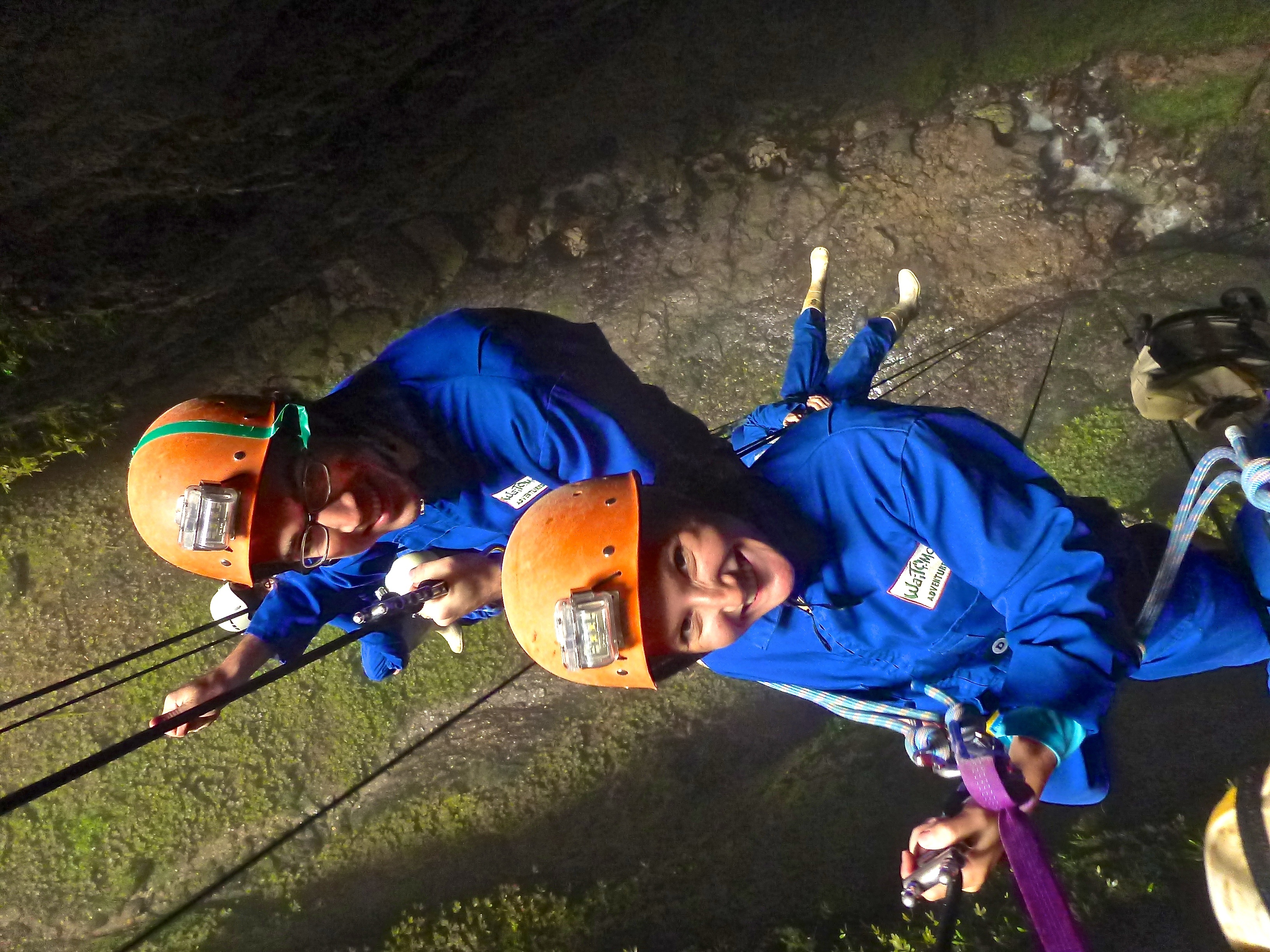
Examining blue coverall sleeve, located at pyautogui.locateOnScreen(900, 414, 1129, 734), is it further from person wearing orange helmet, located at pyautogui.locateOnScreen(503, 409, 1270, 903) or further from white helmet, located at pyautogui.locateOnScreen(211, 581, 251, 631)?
white helmet, located at pyautogui.locateOnScreen(211, 581, 251, 631)

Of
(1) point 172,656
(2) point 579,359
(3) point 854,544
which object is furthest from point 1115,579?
(1) point 172,656

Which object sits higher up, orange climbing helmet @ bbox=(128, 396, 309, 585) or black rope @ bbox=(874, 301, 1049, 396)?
orange climbing helmet @ bbox=(128, 396, 309, 585)

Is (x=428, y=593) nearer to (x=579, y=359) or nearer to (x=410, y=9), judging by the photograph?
(x=579, y=359)

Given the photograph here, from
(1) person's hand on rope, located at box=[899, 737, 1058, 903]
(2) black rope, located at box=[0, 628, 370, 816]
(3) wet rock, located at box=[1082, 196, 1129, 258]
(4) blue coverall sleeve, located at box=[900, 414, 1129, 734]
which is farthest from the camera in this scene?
(3) wet rock, located at box=[1082, 196, 1129, 258]

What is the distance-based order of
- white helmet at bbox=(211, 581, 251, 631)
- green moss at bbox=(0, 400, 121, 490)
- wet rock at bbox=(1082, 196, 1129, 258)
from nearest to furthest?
1. white helmet at bbox=(211, 581, 251, 631)
2. green moss at bbox=(0, 400, 121, 490)
3. wet rock at bbox=(1082, 196, 1129, 258)

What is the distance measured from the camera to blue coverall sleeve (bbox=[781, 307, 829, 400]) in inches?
86.6

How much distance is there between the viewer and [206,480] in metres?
1.48

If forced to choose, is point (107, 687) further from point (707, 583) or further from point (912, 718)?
point (912, 718)

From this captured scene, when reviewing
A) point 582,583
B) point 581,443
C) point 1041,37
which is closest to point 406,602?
point 581,443

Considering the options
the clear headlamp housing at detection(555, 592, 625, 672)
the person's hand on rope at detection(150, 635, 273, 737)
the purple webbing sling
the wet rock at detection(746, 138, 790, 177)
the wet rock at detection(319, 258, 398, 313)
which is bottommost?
the person's hand on rope at detection(150, 635, 273, 737)

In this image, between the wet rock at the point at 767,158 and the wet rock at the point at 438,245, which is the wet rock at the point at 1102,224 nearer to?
the wet rock at the point at 767,158

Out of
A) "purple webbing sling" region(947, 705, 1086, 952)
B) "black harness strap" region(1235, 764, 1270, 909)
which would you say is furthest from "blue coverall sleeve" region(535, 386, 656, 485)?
"black harness strap" region(1235, 764, 1270, 909)

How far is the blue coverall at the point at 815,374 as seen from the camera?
2.11 meters

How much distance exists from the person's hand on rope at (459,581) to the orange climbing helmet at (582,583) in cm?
45
